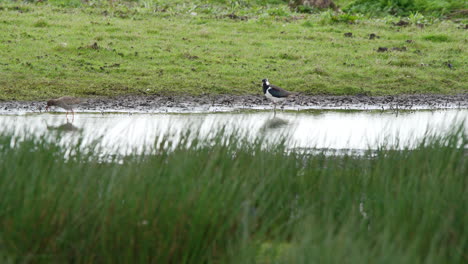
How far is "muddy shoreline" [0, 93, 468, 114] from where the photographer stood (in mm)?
13375

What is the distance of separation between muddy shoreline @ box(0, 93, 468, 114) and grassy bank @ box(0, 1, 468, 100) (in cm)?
44

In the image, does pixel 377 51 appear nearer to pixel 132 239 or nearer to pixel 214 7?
pixel 214 7

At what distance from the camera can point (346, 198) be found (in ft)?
20.1

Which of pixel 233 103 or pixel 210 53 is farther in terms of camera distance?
pixel 210 53

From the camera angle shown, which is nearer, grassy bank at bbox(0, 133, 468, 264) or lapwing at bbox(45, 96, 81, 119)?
grassy bank at bbox(0, 133, 468, 264)

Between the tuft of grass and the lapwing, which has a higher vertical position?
the lapwing

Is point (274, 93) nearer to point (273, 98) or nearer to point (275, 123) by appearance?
point (273, 98)

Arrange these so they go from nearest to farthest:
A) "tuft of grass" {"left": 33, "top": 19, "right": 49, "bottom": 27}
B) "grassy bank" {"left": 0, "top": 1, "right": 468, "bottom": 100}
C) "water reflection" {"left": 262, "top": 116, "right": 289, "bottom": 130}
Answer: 1. "water reflection" {"left": 262, "top": 116, "right": 289, "bottom": 130}
2. "grassy bank" {"left": 0, "top": 1, "right": 468, "bottom": 100}
3. "tuft of grass" {"left": 33, "top": 19, "right": 49, "bottom": 27}

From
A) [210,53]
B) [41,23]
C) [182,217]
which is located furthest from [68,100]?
[182,217]

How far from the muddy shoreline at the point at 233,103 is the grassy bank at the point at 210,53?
17.4 inches

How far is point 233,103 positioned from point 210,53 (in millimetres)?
3506

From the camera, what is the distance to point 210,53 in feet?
57.2

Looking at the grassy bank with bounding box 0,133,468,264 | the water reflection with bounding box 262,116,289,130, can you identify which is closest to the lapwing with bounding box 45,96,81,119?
the water reflection with bounding box 262,116,289,130

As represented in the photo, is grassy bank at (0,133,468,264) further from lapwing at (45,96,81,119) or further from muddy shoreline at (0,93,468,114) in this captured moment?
muddy shoreline at (0,93,468,114)
